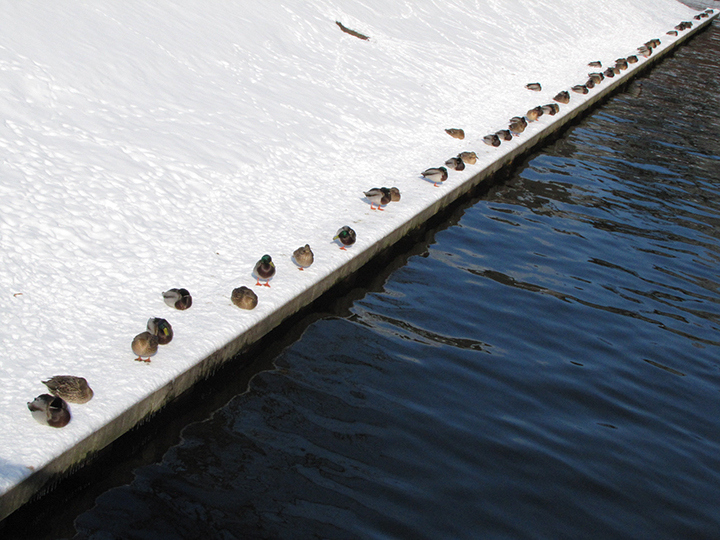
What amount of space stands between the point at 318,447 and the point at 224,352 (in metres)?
1.31

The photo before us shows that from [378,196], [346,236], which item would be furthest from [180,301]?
[378,196]

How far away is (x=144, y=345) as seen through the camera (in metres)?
6.71

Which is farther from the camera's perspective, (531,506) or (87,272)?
(87,272)

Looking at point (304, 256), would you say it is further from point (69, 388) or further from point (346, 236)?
point (69, 388)

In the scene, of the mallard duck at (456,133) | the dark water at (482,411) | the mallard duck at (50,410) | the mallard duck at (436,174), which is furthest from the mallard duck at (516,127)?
the mallard duck at (50,410)

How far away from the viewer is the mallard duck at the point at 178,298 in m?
7.61

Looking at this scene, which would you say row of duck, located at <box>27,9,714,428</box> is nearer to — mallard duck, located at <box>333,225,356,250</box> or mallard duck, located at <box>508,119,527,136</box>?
mallard duck, located at <box>333,225,356,250</box>

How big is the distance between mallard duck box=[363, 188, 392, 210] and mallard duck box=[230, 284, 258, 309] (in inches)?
136

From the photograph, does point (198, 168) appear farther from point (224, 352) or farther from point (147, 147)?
point (224, 352)

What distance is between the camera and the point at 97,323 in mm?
7230

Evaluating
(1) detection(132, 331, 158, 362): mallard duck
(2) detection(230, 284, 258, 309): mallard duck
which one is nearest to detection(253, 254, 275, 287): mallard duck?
(2) detection(230, 284, 258, 309): mallard duck

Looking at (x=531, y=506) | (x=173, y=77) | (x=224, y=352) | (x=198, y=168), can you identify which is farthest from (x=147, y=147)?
(x=531, y=506)

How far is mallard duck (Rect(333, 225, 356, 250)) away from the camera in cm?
960

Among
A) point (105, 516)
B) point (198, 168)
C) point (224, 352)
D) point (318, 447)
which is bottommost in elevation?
point (105, 516)
